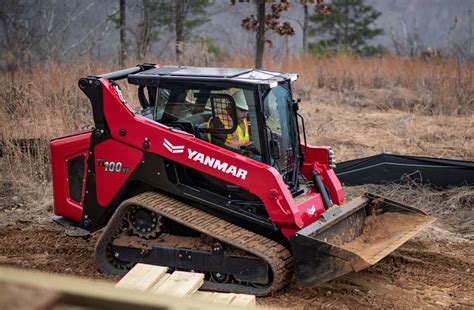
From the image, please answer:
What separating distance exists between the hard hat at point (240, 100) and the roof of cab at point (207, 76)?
5.2 inches

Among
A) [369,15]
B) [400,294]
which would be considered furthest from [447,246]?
[369,15]

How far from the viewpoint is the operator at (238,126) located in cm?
671

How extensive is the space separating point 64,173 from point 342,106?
997 cm

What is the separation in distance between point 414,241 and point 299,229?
7.29ft

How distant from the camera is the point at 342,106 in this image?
16.4 meters

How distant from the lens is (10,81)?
508 inches

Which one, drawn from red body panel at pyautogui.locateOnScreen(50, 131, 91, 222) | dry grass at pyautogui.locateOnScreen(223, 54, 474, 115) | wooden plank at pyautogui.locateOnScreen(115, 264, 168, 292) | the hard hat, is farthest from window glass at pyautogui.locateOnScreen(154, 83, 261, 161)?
dry grass at pyautogui.locateOnScreen(223, 54, 474, 115)

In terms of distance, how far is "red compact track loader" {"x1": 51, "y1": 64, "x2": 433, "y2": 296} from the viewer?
6.48m

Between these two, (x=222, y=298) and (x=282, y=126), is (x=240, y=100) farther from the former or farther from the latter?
(x=222, y=298)

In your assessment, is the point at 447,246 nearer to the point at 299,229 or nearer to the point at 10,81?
the point at 299,229

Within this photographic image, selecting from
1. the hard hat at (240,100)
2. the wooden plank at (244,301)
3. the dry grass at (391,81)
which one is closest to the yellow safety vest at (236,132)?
the hard hat at (240,100)

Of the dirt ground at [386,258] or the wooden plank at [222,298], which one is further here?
the dirt ground at [386,258]

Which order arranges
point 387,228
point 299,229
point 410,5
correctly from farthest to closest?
point 410,5, point 387,228, point 299,229

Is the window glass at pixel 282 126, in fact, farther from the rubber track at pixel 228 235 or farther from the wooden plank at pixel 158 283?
the wooden plank at pixel 158 283
